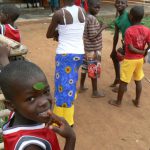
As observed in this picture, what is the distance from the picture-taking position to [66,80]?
3.48 m

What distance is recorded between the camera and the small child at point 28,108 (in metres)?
1.46

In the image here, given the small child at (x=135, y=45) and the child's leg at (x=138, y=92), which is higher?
the small child at (x=135, y=45)

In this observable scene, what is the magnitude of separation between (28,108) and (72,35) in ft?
6.49

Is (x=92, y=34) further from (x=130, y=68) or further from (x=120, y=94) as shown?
(x=120, y=94)

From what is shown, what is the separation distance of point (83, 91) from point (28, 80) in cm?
348

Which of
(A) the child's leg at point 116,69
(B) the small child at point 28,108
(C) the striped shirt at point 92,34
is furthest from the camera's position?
(A) the child's leg at point 116,69

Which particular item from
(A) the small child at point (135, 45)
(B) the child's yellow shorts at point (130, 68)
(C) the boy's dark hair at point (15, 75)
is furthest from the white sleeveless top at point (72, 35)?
(C) the boy's dark hair at point (15, 75)

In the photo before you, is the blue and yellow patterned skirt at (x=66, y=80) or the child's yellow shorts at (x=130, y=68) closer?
the blue and yellow patterned skirt at (x=66, y=80)

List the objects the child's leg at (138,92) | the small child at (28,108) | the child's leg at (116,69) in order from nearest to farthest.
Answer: the small child at (28,108) → the child's leg at (138,92) → the child's leg at (116,69)

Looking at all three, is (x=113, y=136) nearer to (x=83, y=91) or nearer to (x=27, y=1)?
(x=83, y=91)

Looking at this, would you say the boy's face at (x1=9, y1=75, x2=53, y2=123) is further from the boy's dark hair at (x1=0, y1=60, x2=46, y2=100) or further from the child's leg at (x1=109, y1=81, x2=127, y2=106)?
the child's leg at (x1=109, y1=81, x2=127, y2=106)

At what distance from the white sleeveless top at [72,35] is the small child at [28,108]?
186 cm

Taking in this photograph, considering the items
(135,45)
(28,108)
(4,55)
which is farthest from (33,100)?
(135,45)

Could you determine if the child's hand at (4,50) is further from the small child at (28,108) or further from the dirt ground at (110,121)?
the dirt ground at (110,121)
